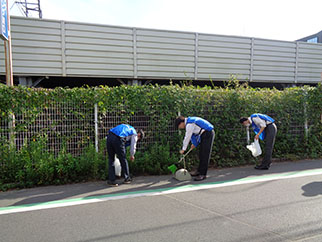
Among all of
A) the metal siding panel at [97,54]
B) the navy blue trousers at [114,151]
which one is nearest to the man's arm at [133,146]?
the navy blue trousers at [114,151]

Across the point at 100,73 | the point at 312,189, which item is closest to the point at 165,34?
the point at 100,73

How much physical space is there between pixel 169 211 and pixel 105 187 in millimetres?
1931

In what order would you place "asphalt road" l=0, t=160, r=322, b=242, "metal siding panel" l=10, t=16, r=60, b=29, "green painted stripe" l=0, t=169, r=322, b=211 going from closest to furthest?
"asphalt road" l=0, t=160, r=322, b=242, "green painted stripe" l=0, t=169, r=322, b=211, "metal siding panel" l=10, t=16, r=60, b=29

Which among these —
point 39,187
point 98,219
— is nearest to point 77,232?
point 98,219

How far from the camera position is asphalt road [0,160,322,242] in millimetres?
3234

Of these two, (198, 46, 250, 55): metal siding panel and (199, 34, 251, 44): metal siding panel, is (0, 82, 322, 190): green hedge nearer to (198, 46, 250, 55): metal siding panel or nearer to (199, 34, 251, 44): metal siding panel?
(198, 46, 250, 55): metal siding panel

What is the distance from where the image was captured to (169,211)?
4020 millimetres

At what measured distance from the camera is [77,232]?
3322 millimetres

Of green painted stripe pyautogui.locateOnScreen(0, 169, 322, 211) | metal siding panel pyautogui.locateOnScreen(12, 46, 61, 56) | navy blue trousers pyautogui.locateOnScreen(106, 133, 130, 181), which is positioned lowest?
green painted stripe pyautogui.locateOnScreen(0, 169, 322, 211)

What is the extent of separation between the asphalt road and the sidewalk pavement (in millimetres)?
20

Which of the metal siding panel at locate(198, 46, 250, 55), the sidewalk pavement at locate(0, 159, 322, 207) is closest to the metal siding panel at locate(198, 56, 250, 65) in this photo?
the metal siding panel at locate(198, 46, 250, 55)

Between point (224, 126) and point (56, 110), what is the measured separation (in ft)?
15.7

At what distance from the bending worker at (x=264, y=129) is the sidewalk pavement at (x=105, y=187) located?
26cm

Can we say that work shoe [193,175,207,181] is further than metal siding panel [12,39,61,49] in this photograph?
No
